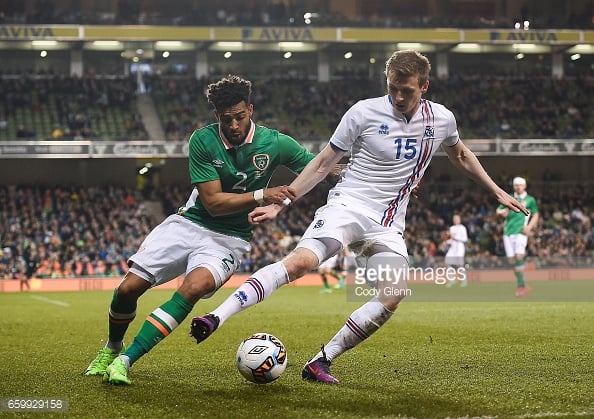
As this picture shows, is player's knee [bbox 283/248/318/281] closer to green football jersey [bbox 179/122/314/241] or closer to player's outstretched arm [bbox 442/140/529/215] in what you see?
green football jersey [bbox 179/122/314/241]

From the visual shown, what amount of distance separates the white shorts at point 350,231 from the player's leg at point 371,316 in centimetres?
10

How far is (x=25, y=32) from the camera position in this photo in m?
38.5

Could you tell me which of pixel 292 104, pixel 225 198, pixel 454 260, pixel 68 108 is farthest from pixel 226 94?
pixel 292 104

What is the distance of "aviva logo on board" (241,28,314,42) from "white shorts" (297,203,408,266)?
3421 cm

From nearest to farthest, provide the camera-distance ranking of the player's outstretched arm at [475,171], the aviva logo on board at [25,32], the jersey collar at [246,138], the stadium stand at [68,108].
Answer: the jersey collar at [246,138] < the player's outstretched arm at [475,171] < the stadium stand at [68,108] < the aviva logo on board at [25,32]

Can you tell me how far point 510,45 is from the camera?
4397 cm

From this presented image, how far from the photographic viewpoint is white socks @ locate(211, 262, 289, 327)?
5.68 m

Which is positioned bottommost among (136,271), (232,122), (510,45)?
(136,271)

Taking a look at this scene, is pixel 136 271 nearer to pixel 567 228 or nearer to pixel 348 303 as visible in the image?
pixel 348 303

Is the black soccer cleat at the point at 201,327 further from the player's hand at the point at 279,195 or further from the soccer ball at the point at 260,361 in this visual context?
the player's hand at the point at 279,195

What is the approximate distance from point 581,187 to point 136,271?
35192mm

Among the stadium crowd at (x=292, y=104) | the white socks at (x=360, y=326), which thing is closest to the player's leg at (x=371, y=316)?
the white socks at (x=360, y=326)

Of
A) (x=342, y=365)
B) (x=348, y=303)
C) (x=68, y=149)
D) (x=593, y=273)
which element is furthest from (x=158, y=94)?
(x=342, y=365)

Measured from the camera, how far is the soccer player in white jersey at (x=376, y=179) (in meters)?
6.22
